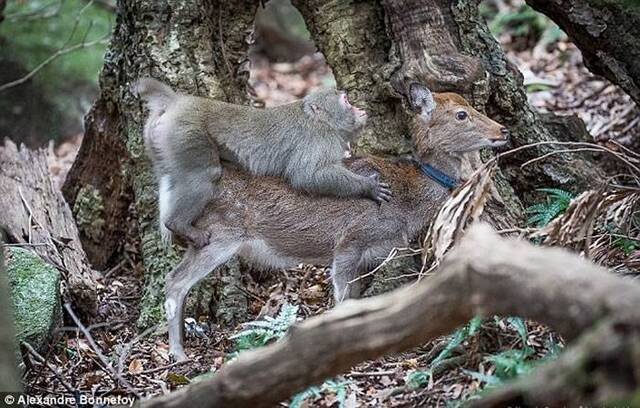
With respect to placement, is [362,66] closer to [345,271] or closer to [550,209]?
[345,271]

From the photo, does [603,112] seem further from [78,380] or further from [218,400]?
[218,400]

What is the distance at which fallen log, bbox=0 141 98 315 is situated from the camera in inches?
328

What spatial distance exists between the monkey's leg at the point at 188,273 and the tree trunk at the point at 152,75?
50 centimetres

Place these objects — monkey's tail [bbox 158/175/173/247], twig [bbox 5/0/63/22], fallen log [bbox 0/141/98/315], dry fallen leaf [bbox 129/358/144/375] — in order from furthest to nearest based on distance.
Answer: twig [bbox 5/0/63/22] → fallen log [bbox 0/141/98/315] → monkey's tail [bbox 158/175/173/247] → dry fallen leaf [bbox 129/358/144/375]

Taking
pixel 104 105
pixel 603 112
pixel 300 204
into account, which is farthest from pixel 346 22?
pixel 603 112

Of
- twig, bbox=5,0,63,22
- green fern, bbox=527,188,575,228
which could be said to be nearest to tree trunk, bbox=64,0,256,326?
green fern, bbox=527,188,575,228

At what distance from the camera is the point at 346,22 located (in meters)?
8.70

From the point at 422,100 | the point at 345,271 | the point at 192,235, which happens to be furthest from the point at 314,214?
the point at 422,100

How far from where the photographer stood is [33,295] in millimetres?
7383

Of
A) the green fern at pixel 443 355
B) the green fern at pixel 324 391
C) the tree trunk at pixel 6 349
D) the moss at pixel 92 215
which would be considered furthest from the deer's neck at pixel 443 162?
the tree trunk at pixel 6 349

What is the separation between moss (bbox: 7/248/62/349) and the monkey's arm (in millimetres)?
2041

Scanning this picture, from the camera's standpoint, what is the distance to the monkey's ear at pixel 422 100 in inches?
310

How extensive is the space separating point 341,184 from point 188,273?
1394 mm

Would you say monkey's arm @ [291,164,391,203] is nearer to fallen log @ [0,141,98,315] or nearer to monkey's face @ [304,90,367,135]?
monkey's face @ [304,90,367,135]
